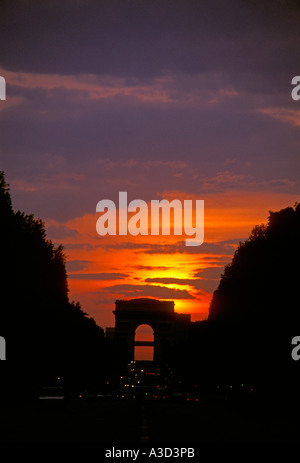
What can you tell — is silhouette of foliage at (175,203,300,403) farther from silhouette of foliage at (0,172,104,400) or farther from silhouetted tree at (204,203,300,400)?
silhouette of foliage at (0,172,104,400)

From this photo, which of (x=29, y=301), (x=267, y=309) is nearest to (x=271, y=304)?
(x=267, y=309)

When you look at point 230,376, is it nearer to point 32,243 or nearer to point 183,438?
point 32,243

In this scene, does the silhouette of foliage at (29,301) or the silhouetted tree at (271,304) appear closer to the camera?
the silhouette of foliage at (29,301)

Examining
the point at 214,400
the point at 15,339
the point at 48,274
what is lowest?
the point at 214,400

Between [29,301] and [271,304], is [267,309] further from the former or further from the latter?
[29,301]

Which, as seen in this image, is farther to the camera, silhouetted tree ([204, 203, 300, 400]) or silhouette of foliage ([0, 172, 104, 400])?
silhouetted tree ([204, 203, 300, 400])

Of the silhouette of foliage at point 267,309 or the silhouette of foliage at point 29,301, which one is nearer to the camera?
the silhouette of foliage at point 29,301

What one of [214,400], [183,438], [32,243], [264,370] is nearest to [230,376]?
[214,400]

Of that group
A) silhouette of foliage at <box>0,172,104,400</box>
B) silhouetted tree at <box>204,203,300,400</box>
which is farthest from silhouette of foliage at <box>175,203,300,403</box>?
silhouette of foliage at <box>0,172,104,400</box>

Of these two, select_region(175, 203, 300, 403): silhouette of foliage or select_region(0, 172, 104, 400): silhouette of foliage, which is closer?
select_region(0, 172, 104, 400): silhouette of foliage

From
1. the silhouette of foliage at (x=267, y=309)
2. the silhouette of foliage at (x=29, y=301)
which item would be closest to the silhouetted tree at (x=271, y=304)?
the silhouette of foliage at (x=267, y=309)

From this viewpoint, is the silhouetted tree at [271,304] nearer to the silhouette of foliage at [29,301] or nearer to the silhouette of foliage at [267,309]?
the silhouette of foliage at [267,309]

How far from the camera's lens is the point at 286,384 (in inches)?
2798
